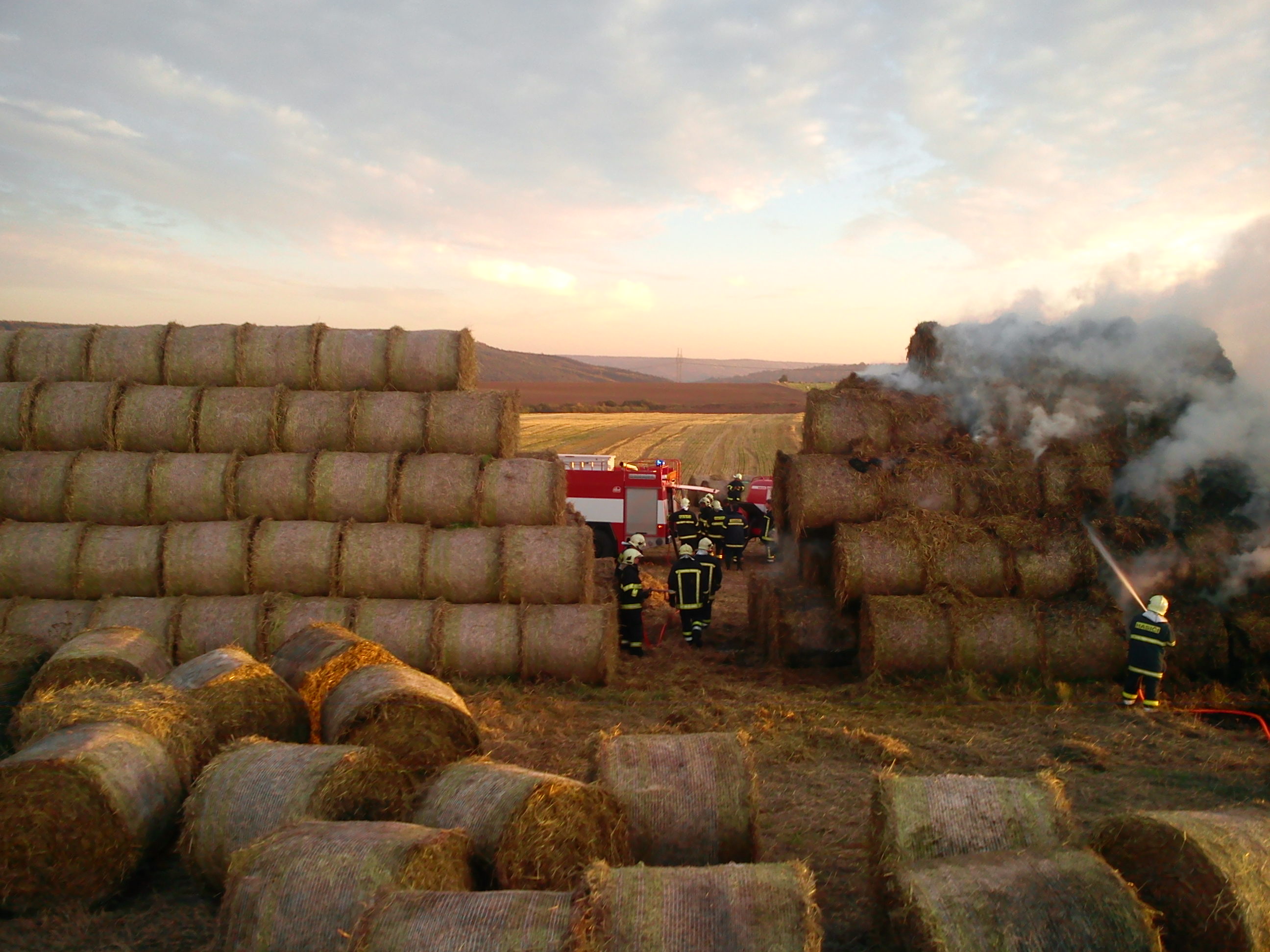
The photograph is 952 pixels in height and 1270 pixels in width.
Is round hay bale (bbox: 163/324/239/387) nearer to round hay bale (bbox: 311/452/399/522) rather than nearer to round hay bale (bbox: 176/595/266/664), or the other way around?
round hay bale (bbox: 311/452/399/522)

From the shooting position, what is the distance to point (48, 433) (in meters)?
10.6

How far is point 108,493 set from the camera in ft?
33.9

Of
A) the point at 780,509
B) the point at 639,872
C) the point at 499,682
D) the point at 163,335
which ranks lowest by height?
the point at 499,682

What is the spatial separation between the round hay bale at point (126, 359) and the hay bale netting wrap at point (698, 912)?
9.93 metres

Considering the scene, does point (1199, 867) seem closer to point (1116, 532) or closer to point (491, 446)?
point (1116, 532)

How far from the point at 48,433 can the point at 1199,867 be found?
473 inches

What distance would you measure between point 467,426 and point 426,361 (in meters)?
1.05

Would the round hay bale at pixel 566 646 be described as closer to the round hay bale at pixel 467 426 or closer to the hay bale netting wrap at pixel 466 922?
the round hay bale at pixel 467 426

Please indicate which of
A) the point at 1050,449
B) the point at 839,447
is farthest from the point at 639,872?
the point at 1050,449

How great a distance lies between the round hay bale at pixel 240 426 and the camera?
35.1ft

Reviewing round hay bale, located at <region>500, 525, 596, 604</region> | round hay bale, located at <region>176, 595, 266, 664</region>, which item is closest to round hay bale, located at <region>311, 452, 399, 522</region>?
round hay bale, located at <region>176, 595, 266, 664</region>

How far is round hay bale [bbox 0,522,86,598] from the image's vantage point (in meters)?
9.96

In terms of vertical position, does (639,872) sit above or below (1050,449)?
below

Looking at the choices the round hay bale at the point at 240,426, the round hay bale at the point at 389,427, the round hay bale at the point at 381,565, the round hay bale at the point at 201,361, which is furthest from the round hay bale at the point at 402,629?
the round hay bale at the point at 201,361
